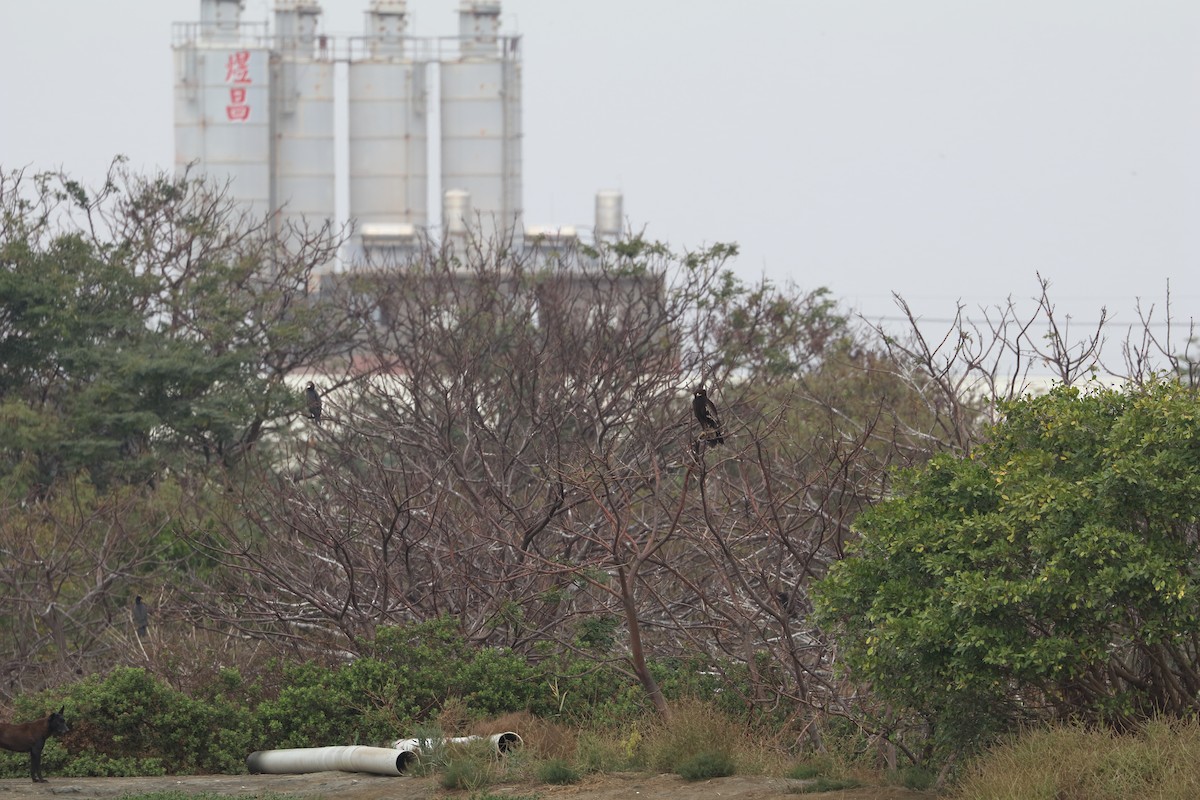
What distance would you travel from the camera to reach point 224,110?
56719mm

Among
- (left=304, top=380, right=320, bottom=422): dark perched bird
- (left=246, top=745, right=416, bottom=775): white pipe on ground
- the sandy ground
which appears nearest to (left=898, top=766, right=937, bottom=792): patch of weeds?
the sandy ground

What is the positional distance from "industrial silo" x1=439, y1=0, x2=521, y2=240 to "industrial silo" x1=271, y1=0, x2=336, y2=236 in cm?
404

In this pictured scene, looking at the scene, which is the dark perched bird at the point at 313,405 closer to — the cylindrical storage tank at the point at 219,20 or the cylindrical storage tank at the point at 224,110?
the cylindrical storage tank at the point at 224,110

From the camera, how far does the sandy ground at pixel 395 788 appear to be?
893 centimetres

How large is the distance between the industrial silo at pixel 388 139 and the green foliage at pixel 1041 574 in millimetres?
50644

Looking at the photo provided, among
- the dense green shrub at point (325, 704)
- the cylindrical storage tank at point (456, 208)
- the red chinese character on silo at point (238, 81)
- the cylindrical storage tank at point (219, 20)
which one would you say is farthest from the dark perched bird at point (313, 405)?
the cylindrical storage tank at point (219, 20)

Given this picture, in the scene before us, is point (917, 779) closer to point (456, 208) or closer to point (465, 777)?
point (465, 777)

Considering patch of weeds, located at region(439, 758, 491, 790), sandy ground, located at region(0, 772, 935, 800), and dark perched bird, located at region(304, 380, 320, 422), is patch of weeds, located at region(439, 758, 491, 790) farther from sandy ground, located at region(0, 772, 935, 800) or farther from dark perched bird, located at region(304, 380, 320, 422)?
dark perched bird, located at region(304, 380, 320, 422)

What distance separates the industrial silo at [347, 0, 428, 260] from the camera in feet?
191

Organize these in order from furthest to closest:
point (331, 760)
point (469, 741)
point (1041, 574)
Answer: point (331, 760) → point (469, 741) → point (1041, 574)

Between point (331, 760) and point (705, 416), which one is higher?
point (705, 416)

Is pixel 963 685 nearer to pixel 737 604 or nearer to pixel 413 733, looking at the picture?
pixel 737 604

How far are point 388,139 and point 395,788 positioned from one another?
50.1 meters

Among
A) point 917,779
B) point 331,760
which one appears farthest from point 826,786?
point 331,760
